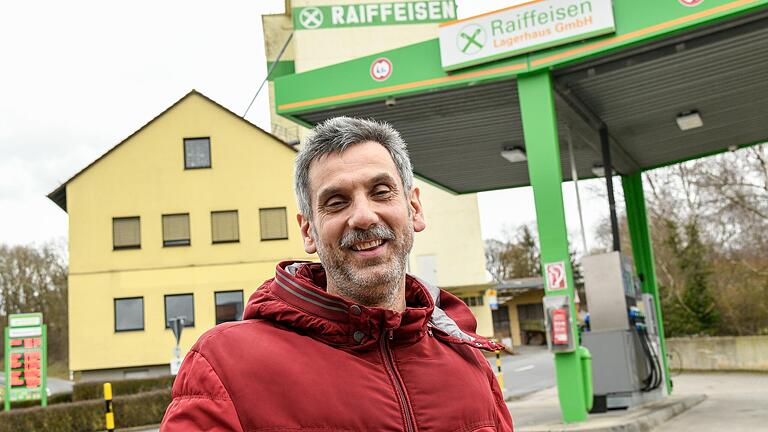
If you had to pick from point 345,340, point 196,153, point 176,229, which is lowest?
point 345,340

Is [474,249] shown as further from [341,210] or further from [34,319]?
[341,210]

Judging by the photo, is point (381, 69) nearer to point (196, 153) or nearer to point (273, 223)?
point (273, 223)

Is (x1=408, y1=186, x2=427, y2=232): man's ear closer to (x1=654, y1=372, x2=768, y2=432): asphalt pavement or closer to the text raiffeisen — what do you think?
the text raiffeisen

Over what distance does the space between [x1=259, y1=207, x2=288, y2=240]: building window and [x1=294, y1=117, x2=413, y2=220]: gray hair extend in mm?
30788

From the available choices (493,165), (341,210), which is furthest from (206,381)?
(493,165)

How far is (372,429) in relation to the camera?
1952 millimetres

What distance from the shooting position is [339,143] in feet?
7.34

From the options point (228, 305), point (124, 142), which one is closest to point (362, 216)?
point (228, 305)

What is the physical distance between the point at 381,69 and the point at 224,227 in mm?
20840

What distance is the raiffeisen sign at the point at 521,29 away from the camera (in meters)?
11.3

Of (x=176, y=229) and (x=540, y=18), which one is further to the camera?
(x=176, y=229)

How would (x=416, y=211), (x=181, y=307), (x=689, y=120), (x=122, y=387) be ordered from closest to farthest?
1. (x=416, y=211)
2. (x=689, y=120)
3. (x=122, y=387)
4. (x=181, y=307)

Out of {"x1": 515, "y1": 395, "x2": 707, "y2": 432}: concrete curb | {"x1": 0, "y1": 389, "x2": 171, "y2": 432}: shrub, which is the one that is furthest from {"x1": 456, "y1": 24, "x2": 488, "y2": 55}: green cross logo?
{"x1": 0, "y1": 389, "x2": 171, "y2": 432}: shrub

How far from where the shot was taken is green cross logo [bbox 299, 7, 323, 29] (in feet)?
152
